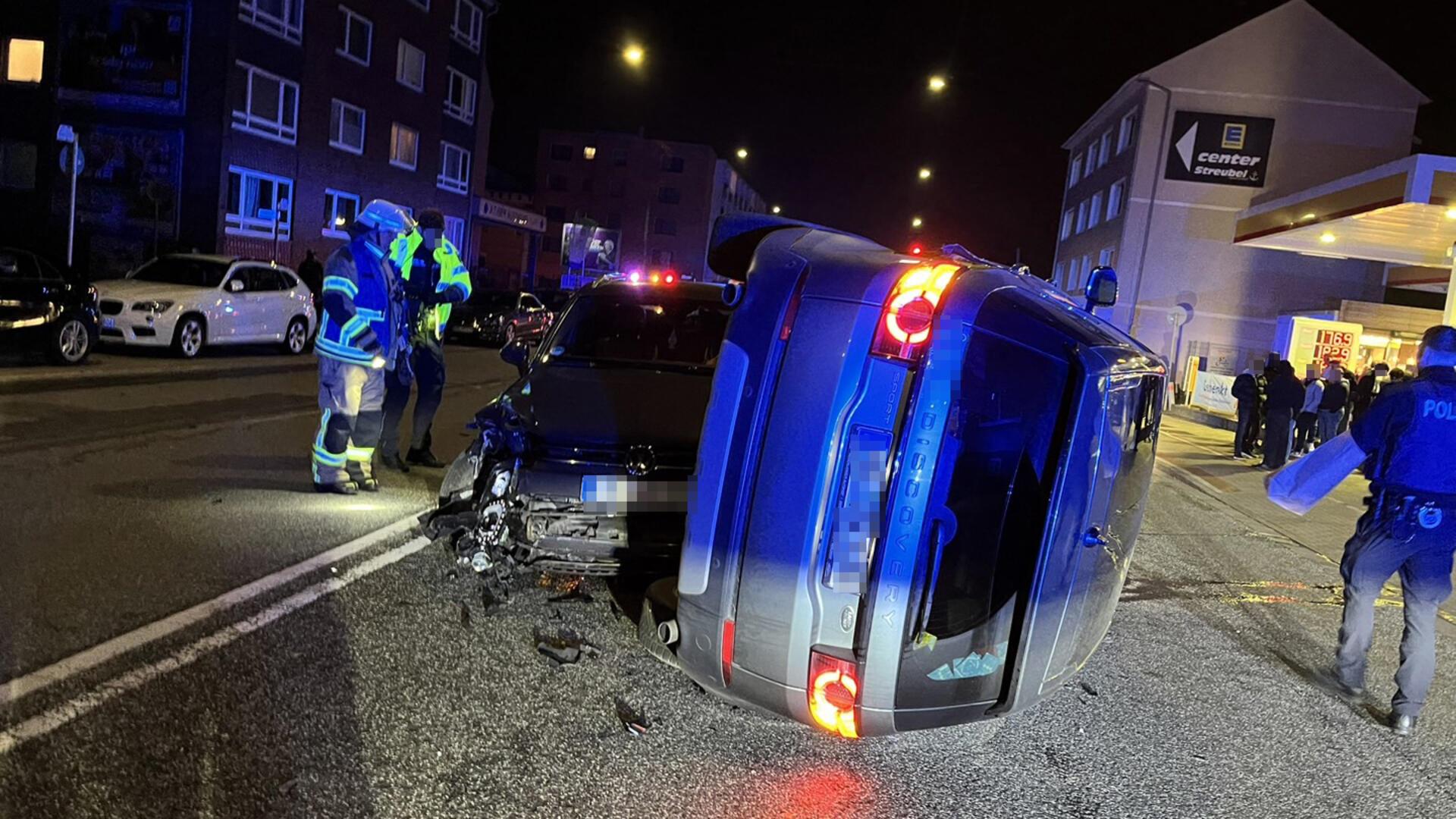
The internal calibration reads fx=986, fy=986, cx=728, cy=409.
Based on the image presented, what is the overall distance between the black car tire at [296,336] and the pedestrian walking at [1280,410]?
51.3ft

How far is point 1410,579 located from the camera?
4.36 m

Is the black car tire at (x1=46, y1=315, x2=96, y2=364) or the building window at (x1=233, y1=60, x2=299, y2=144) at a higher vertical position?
the building window at (x1=233, y1=60, x2=299, y2=144)

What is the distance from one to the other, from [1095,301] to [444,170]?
119 ft

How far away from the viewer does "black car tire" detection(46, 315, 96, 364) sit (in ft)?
39.2

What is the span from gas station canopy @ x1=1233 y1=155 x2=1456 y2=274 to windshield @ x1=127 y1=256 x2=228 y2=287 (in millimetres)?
18642

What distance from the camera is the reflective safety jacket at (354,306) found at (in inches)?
249

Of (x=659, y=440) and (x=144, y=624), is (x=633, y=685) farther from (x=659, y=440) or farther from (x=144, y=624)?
(x=144, y=624)

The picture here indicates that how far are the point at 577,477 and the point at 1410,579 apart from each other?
3.73 meters

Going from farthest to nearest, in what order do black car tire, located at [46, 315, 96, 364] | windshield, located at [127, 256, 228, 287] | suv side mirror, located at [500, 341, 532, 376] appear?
1. windshield, located at [127, 256, 228, 287]
2. black car tire, located at [46, 315, 96, 364]
3. suv side mirror, located at [500, 341, 532, 376]

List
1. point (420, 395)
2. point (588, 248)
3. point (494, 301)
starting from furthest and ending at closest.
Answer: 1. point (588, 248)
2. point (494, 301)
3. point (420, 395)

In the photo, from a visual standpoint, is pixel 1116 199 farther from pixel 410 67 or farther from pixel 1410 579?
pixel 1410 579

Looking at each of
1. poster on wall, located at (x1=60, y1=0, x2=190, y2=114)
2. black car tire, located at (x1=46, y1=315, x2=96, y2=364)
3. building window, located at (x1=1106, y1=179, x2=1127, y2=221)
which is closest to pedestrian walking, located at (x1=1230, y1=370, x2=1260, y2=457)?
black car tire, located at (x1=46, y1=315, x2=96, y2=364)

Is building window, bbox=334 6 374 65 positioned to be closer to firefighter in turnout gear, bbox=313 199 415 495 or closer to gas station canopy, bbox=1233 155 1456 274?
gas station canopy, bbox=1233 155 1456 274

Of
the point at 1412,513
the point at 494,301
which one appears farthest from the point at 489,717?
the point at 494,301
